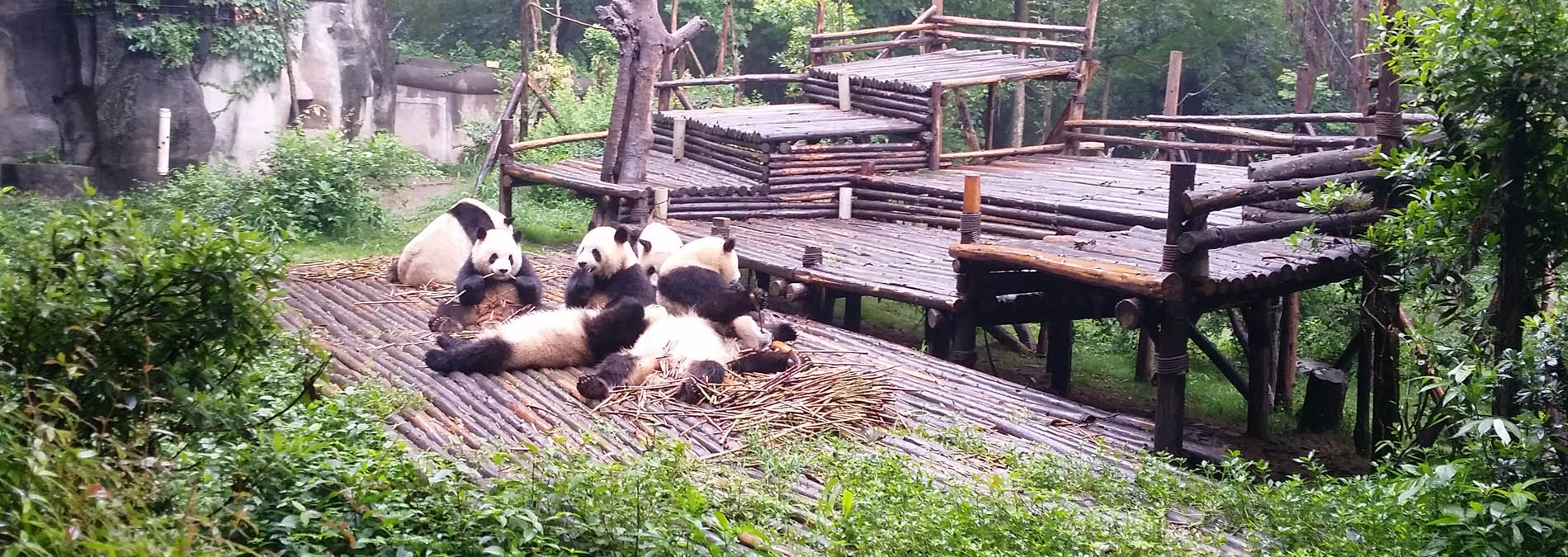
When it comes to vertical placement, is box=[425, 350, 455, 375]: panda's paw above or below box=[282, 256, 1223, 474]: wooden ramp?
above

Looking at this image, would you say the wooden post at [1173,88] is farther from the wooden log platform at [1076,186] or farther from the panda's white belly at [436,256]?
the panda's white belly at [436,256]

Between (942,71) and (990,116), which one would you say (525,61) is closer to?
(942,71)

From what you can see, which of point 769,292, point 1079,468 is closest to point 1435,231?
point 1079,468

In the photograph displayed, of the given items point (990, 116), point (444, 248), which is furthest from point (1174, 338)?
point (990, 116)

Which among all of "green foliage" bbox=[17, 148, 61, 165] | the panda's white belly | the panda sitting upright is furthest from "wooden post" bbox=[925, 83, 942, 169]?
"green foliage" bbox=[17, 148, 61, 165]

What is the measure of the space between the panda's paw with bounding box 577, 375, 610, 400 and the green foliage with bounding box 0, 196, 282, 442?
2.35m

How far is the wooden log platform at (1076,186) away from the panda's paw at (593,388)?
5.32 m

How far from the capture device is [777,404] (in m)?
5.78

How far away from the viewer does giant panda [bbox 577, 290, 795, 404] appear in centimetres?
591

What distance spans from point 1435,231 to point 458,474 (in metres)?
3.74

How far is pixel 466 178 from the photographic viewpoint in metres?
17.1

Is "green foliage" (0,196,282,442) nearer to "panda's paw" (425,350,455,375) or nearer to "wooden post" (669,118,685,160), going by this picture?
"panda's paw" (425,350,455,375)

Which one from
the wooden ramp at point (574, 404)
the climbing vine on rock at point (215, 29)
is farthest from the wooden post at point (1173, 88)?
the climbing vine on rock at point (215, 29)

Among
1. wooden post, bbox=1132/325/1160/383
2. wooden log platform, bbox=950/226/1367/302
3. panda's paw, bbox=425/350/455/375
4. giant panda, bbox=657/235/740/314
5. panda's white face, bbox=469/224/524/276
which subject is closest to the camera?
panda's paw, bbox=425/350/455/375
